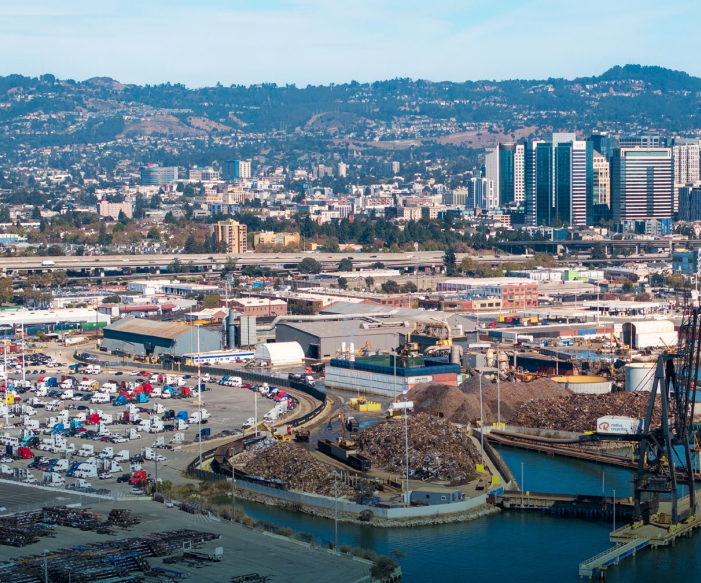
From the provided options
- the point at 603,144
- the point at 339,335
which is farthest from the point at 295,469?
the point at 603,144

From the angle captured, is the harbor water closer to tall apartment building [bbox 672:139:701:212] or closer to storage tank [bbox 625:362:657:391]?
storage tank [bbox 625:362:657:391]

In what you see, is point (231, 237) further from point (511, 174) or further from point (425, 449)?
point (425, 449)

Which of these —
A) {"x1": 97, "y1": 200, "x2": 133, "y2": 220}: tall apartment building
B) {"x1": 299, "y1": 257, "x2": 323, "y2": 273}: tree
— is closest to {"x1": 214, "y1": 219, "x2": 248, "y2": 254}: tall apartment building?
{"x1": 299, "y1": 257, "x2": 323, "y2": 273}: tree

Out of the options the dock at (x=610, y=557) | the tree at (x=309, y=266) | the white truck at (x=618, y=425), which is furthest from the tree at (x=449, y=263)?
the dock at (x=610, y=557)

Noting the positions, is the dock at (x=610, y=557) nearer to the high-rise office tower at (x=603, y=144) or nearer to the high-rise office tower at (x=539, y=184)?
the high-rise office tower at (x=539, y=184)

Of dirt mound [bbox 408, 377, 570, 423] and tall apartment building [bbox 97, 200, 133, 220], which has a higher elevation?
tall apartment building [bbox 97, 200, 133, 220]

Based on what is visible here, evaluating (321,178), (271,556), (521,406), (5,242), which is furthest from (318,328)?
(321,178)
